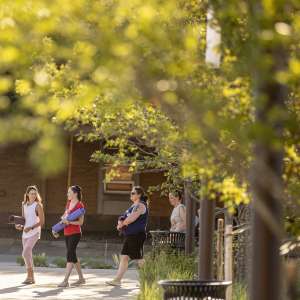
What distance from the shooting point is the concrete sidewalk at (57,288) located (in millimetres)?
15109

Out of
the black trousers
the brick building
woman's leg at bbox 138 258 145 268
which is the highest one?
the brick building

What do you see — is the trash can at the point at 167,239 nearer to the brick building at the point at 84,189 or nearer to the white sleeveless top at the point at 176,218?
the white sleeveless top at the point at 176,218

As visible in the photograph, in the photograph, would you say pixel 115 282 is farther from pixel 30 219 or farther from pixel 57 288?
pixel 30 219

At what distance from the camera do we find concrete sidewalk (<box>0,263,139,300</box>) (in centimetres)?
1511

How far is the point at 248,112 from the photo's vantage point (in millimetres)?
5965

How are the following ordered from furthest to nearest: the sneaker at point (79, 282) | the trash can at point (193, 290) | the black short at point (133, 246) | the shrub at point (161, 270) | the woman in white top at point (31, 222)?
the sneaker at point (79, 282), the woman in white top at point (31, 222), the black short at point (133, 246), the shrub at point (161, 270), the trash can at point (193, 290)

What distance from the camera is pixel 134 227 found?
650 inches

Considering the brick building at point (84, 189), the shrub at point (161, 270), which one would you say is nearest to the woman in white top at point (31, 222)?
the shrub at point (161, 270)

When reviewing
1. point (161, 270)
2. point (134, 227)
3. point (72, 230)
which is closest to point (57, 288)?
point (72, 230)

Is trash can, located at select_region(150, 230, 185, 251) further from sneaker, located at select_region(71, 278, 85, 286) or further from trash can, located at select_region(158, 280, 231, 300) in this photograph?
trash can, located at select_region(158, 280, 231, 300)

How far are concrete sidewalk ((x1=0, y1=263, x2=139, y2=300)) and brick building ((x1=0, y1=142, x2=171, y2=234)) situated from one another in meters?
11.0

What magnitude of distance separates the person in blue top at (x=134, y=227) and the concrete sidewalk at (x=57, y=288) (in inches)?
19.2

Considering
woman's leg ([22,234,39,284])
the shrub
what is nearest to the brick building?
the shrub

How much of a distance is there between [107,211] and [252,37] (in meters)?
25.6
